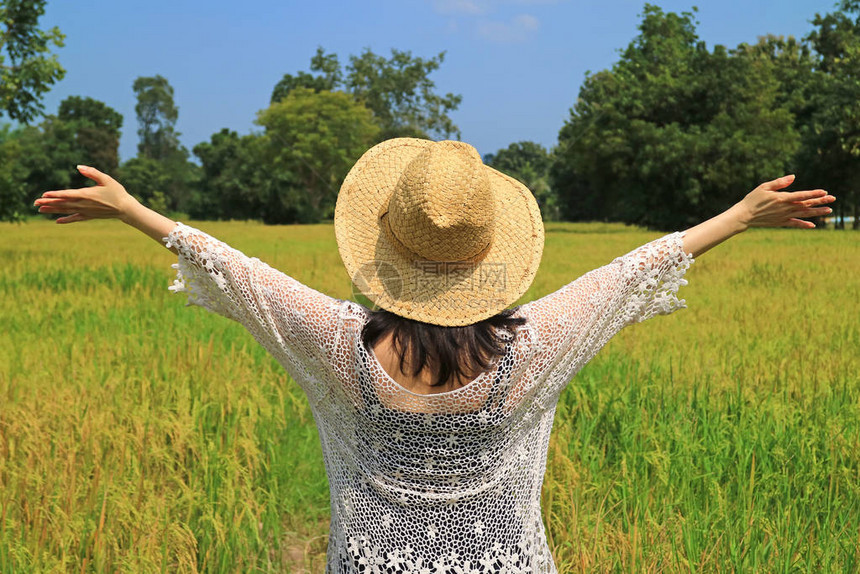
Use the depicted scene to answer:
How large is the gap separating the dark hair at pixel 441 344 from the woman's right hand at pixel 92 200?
1.86 ft

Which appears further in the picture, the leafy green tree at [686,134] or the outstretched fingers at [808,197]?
the leafy green tree at [686,134]

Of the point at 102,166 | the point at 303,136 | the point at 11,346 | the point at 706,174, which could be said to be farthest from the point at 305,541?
the point at 102,166

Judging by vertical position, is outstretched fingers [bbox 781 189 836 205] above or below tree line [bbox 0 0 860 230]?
below

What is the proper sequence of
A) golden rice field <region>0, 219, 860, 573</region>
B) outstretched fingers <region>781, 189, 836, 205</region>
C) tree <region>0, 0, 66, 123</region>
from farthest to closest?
1. tree <region>0, 0, 66, 123</region>
2. golden rice field <region>0, 219, 860, 573</region>
3. outstretched fingers <region>781, 189, 836, 205</region>

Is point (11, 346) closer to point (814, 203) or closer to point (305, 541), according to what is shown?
point (305, 541)

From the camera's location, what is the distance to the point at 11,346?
5.05 meters

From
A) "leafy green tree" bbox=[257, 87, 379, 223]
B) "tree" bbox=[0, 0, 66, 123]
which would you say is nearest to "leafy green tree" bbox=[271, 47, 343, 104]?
"leafy green tree" bbox=[257, 87, 379, 223]

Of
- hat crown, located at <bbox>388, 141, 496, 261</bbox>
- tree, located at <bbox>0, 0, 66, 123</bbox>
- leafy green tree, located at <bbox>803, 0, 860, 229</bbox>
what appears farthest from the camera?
leafy green tree, located at <bbox>803, 0, 860, 229</bbox>

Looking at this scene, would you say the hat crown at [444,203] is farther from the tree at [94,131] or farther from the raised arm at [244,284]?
the tree at [94,131]

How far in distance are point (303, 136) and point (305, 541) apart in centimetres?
4380

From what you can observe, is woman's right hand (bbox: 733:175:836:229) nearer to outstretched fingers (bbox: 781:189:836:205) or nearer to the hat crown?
outstretched fingers (bbox: 781:189:836:205)

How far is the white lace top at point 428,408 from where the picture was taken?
139 centimetres

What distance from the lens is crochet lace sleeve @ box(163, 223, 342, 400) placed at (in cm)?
139

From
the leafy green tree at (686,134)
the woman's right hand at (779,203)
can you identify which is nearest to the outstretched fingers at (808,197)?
the woman's right hand at (779,203)
